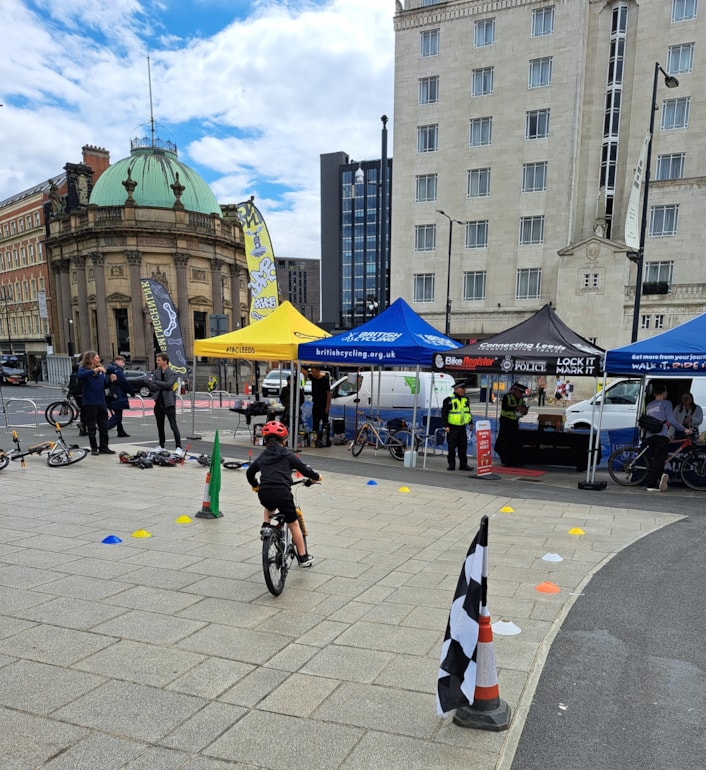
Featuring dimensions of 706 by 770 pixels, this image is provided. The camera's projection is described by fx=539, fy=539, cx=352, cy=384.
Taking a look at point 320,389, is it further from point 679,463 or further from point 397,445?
point 679,463

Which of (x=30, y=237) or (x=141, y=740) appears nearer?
(x=141, y=740)

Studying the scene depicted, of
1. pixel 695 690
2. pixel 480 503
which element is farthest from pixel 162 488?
pixel 695 690

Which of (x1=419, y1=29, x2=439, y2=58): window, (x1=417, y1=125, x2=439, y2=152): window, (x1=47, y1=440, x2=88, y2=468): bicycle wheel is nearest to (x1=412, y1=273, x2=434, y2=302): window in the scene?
(x1=417, y1=125, x2=439, y2=152): window

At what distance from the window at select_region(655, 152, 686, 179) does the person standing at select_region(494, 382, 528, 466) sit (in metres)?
32.8

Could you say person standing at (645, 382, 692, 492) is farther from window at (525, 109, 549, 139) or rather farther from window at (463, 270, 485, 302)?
window at (525, 109, 549, 139)

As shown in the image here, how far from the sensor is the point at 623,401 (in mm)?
→ 13633

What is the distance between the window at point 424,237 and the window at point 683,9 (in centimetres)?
1996

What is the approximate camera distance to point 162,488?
905 cm

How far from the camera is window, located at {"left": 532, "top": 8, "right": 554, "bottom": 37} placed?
3666 cm

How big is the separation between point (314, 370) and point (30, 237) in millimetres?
67671

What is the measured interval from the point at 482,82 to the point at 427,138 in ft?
17.2

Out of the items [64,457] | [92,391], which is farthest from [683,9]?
[64,457]

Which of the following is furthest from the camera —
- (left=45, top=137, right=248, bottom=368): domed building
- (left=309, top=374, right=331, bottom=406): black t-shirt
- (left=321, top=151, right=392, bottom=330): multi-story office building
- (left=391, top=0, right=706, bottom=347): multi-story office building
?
(left=321, top=151, right=392, bottom=330): multi-story office building

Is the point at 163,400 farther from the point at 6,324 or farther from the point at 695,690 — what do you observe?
the point at 6,324
